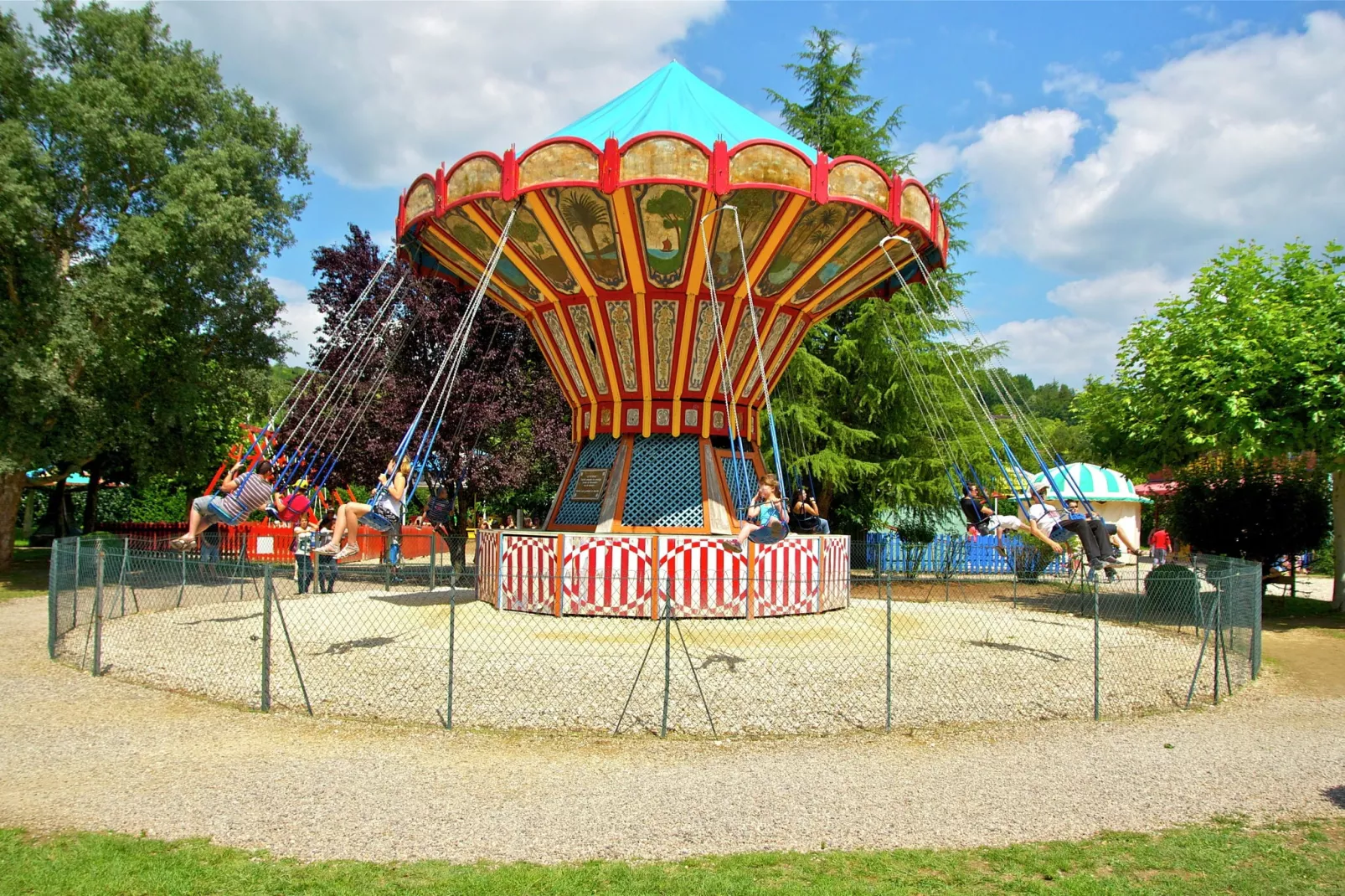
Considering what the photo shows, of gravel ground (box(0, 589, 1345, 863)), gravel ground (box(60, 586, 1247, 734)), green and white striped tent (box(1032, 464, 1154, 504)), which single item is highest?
green and white striped tent (box(1032, 464, 1154, 504))

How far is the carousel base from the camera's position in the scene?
13.4 meters

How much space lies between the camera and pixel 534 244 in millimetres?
14727

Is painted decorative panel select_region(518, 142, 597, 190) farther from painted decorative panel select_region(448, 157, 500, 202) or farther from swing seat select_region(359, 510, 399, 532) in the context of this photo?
swing seat select_region(359, 510, 399, 532)

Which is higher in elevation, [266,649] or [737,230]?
[737,230]

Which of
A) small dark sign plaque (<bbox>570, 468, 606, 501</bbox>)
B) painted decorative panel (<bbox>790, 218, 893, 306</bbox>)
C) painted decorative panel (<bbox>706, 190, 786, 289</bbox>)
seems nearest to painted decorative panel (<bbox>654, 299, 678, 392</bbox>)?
painted decorative panel (<bbox>706, 190, 786, 289</bbox>)

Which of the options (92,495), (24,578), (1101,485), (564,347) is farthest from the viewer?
(1101,485)

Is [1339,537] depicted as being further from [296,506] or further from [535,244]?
[296,506]

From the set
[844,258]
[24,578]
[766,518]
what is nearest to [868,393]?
[844,258]

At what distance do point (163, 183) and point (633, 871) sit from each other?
796 inches

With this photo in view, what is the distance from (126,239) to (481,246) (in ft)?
31.2

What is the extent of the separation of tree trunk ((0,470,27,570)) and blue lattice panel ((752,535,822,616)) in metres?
18.3

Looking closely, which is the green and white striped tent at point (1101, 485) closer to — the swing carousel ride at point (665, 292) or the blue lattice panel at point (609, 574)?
the swing carousel ride at point (665, 292)

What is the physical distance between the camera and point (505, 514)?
128 ft

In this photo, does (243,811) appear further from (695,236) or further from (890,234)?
(890,234)
